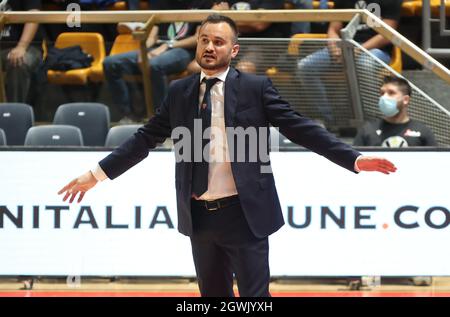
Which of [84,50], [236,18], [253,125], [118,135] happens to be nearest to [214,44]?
[253,125]

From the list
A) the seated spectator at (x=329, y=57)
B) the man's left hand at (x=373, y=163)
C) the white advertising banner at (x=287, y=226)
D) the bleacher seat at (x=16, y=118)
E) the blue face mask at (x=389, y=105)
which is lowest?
the white advertising banner at (x=287, y=226)

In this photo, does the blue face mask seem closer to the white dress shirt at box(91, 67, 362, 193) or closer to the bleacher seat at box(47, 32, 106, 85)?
the bleacher seat at box(47, 32, 106, 85)

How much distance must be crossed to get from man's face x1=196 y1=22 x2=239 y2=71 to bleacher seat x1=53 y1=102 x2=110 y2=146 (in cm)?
419

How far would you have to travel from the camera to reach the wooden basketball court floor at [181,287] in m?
8.15

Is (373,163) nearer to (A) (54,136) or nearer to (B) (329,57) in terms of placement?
(B) (329,57)

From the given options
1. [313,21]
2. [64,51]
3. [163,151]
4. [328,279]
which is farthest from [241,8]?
[328,279]

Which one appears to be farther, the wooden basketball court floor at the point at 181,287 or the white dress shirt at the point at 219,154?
the wooden basketball court floor at the point at 181,287

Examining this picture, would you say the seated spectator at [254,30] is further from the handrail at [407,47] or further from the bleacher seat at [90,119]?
the bleacher seat at [90,119]

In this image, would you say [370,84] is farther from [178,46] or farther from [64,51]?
[64,51]

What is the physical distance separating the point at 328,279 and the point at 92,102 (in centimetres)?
278

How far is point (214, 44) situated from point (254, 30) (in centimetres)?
458

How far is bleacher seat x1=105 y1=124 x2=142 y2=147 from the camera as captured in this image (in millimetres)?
8750

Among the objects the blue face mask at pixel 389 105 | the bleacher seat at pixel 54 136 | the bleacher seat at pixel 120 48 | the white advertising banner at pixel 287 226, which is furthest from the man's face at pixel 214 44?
the bleacher seat at pixel 120 48

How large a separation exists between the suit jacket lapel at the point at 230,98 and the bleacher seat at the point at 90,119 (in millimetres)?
4088
